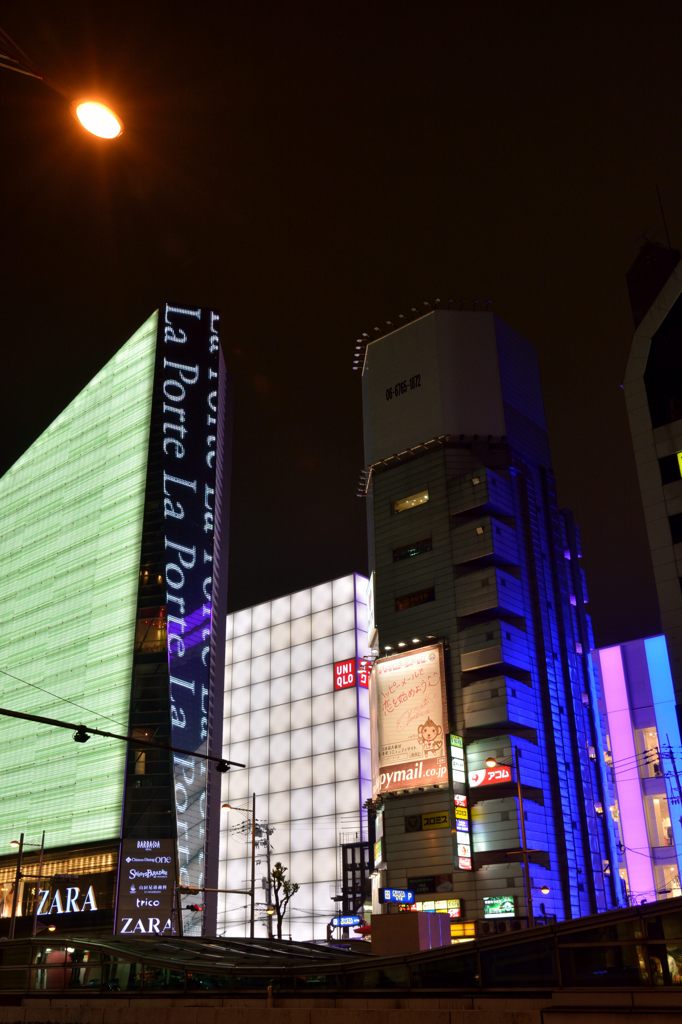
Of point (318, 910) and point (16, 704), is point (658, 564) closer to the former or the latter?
point (318, 910)

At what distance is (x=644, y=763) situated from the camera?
319 feet

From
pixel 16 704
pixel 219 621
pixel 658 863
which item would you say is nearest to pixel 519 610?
pixel 219 621

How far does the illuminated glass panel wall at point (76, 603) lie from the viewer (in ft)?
287

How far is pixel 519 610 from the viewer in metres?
74.2

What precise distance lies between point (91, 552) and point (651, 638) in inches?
2571

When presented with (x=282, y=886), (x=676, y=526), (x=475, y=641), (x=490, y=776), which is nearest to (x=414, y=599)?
(x=475, y=641)

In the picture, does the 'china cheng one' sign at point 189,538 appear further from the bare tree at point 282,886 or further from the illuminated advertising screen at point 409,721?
the illuminated advertising screen at point 409,721

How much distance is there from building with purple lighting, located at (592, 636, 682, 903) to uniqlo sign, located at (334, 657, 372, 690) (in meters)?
27.9

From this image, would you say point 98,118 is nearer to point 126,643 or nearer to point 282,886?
point 126,643

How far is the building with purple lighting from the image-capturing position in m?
92.3

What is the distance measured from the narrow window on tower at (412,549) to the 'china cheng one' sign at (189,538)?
19.7 meters

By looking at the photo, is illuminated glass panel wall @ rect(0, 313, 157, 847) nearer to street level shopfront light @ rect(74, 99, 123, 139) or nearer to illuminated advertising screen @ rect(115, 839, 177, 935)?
illuminated advertising screen @ rect(115, 839, 177, 935)

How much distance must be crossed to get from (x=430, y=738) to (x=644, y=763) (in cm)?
3824

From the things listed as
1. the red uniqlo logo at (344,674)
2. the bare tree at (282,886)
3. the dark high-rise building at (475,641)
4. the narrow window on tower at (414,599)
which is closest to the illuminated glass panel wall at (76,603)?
the bare tree at (282,886)
